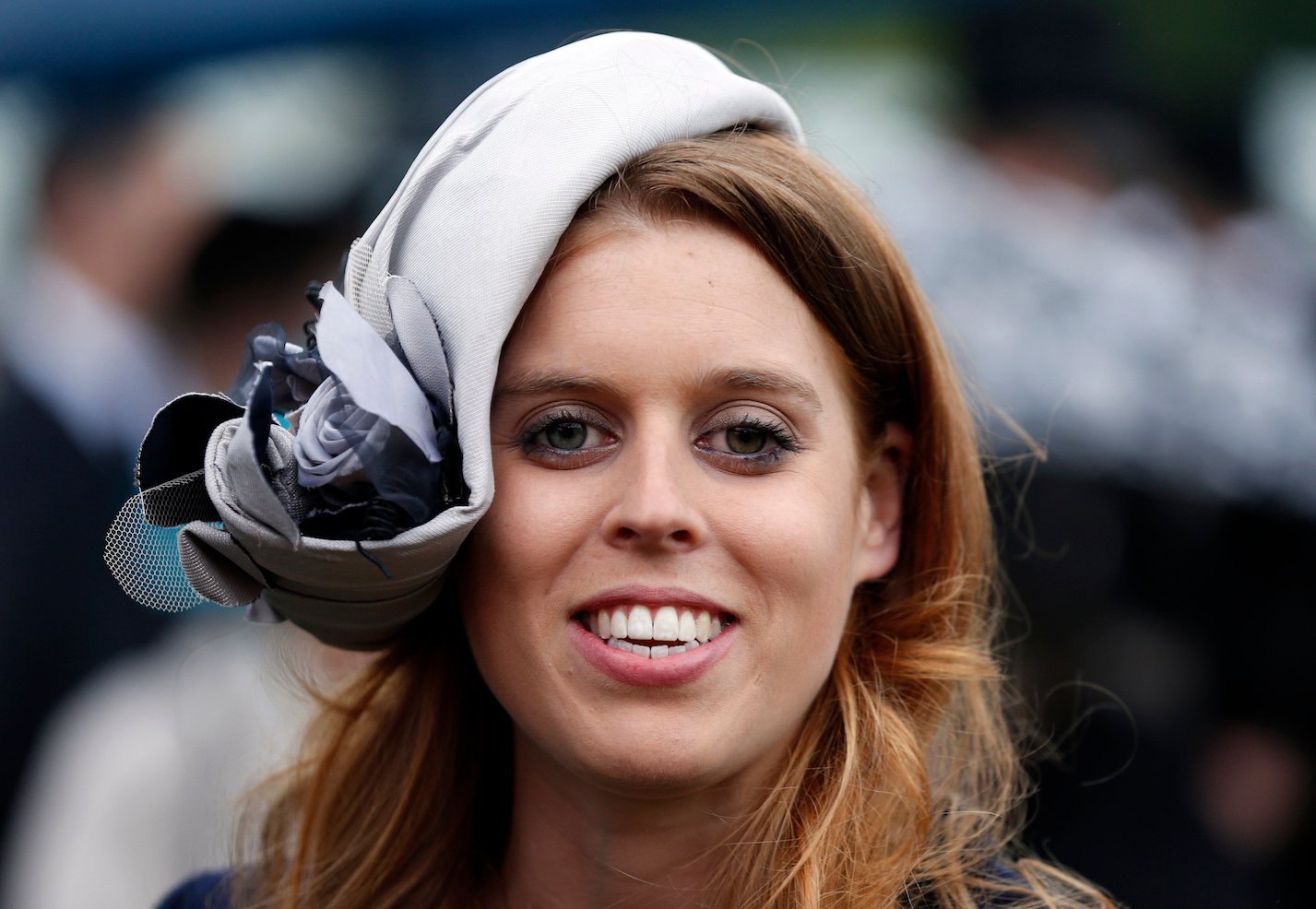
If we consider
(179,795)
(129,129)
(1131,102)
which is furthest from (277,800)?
(1131,102)

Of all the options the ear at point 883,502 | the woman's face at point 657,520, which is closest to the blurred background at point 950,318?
the ear at point 883,502

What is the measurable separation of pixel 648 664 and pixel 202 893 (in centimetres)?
130

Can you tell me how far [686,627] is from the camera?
209 centimetres

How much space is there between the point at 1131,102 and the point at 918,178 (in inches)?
28.7

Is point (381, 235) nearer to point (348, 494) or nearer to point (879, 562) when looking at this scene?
point (348, 494)

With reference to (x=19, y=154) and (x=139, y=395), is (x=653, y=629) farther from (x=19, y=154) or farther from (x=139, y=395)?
(x=19, y=154)

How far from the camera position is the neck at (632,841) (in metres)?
2.27

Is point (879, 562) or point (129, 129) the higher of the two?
point (129, 129)

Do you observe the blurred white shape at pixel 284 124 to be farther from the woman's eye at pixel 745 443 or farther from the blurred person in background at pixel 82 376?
the woman's eye at pixel 745 443

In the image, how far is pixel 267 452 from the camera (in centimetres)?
199

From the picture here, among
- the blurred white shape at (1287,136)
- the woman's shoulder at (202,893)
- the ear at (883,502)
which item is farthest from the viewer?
the blurred white shape at (1287,136)

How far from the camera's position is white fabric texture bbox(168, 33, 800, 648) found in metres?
2.00

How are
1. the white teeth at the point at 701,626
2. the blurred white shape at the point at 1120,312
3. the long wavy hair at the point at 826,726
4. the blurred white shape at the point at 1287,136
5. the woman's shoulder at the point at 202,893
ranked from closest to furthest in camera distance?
the white teeth at the point at 701,626 < the long wavy hair at the point at 826,726 < the woman's shoulder at the point at 202,893 < the blurred white shape at the point at 1120,312 < the blurred white shape at the point at 1287,136

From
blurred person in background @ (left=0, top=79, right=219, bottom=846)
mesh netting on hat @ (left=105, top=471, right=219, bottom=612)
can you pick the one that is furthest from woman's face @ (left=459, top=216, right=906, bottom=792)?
blurred person in background @ (left=0, top=79, right=219, bottom=846)
